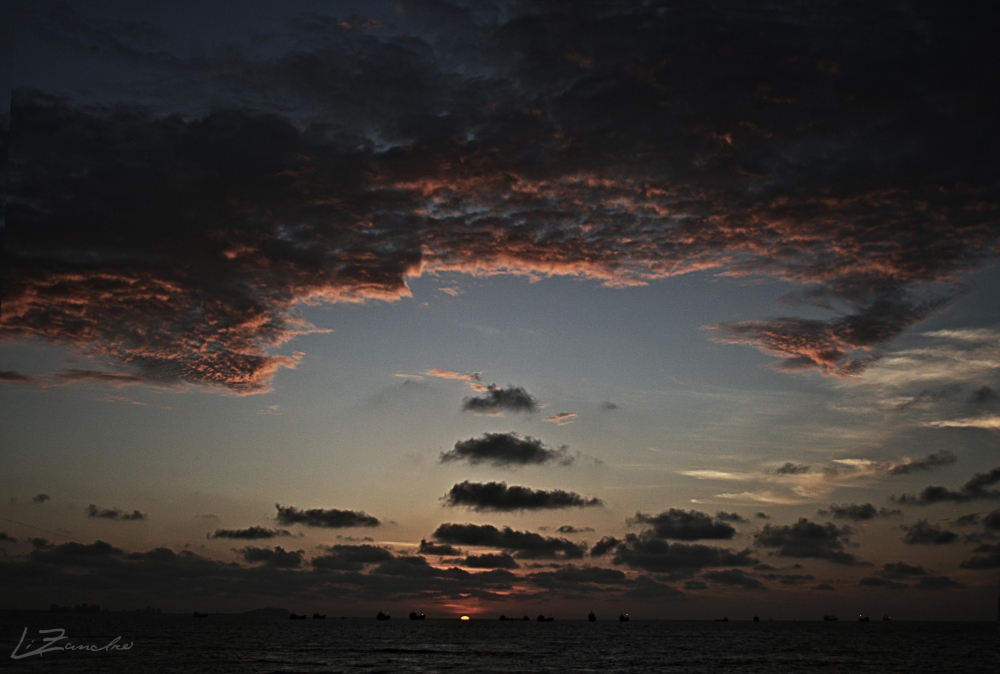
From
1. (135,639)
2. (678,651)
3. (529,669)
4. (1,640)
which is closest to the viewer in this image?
(529,669)

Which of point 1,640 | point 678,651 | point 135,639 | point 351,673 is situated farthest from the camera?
point 135,639

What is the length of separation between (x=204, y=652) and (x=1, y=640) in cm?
4391

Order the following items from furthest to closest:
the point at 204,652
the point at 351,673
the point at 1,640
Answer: the point at 1,640, the point at 204,652, the point at 351,673

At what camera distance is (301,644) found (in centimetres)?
12394

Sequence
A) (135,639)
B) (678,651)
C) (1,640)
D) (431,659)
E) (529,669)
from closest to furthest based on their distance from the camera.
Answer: (529,669) → (431,659) → (678,651) → (1,640) → (135,639)

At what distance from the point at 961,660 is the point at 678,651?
36369 mm

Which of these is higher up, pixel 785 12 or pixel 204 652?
pixel 785 12

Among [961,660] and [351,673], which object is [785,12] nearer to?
[351,673]

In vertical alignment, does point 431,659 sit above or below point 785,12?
below

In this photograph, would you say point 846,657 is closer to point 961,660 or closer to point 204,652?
point 961,660

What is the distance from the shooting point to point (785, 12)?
1477cm

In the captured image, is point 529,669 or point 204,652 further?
point 204,652

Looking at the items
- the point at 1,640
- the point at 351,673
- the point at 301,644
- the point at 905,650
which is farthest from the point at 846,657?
the point at 1,640

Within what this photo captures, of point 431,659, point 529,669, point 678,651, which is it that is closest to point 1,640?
point 431,659
